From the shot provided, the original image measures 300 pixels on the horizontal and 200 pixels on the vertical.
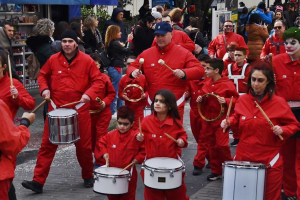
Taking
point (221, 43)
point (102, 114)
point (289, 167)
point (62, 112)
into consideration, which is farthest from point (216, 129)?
point (221, 43)

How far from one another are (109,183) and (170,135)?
778 millimetres

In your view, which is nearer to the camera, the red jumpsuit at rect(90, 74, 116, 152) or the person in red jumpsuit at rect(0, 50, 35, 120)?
the person in red jumpsuit at rect(0, 50, 35, 120)

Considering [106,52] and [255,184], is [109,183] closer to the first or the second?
[255,184]

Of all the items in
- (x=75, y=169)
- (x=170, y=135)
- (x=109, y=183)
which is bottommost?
(x=75, y=169)

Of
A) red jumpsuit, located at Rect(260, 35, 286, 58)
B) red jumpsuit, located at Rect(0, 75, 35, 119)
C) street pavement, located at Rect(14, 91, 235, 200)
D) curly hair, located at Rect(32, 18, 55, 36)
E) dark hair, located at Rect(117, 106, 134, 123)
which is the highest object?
curly hair, located at Rect(32, 18, 55, 36)

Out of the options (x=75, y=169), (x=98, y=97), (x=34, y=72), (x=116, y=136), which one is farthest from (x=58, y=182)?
(x=34, y=72)

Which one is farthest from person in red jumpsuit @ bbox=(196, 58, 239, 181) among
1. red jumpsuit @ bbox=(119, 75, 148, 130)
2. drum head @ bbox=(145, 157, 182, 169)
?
drum head @ bbox=(145, 157, 182, 169)

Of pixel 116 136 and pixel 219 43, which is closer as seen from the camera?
pixel 116 136

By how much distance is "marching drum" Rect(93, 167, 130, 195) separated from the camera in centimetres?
633

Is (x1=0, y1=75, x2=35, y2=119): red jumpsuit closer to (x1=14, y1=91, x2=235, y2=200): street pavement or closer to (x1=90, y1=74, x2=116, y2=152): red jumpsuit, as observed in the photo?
(x1=14, y1=91, x2=235, y2=200): street pavement

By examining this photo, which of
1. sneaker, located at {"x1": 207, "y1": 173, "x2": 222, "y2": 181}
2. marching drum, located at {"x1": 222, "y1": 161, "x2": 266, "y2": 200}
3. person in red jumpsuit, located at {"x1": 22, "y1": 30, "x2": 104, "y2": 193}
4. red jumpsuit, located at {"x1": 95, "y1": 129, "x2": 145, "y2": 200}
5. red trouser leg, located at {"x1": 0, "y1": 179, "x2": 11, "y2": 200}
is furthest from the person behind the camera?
sneaker, located at {"x1": 207, "y1": 173, "x2": 222, "y2": 181}

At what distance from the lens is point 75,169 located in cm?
912

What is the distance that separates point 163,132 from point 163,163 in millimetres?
398

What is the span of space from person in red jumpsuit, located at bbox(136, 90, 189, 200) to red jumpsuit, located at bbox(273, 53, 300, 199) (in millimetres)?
1307
